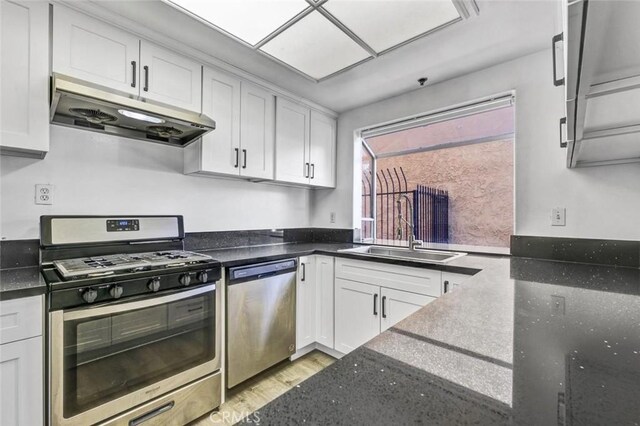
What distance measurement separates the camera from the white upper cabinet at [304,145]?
2.52 meters

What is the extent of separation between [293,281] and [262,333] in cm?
44

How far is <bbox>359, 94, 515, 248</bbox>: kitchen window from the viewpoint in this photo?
7.62 feet

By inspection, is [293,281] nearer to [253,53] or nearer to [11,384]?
[11,384]

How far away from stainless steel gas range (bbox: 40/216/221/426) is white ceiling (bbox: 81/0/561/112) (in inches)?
48.5

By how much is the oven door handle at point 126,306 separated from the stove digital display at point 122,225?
645 millimetres

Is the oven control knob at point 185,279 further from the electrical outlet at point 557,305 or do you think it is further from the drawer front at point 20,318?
the electrical outlet at point 557,305

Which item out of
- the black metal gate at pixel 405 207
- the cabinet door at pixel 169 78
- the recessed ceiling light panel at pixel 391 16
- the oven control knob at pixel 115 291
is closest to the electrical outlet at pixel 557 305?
the recessed ceiling light panel at pixel 391 16

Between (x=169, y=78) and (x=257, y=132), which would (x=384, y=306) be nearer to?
(x=257, y=132)

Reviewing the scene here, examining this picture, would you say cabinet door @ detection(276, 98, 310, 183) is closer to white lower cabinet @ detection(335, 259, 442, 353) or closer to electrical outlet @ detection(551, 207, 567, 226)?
white lower cabinet @ detection(335, 259, 442, 353)

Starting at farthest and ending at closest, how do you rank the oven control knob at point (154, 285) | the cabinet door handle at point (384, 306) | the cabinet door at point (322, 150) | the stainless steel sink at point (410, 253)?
1. the cabinet door at point (322, 150)
2. the stainless steel sink at point (410, 253)
3. the cabinet door handle at point (384, 306)
4. the oven control knob at point (154, 285)

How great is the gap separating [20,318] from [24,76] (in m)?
1.13

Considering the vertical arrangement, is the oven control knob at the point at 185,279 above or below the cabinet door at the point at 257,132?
below

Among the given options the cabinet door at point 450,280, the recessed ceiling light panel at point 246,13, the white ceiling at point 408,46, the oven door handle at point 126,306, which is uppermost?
the white ceiling at point 408,46

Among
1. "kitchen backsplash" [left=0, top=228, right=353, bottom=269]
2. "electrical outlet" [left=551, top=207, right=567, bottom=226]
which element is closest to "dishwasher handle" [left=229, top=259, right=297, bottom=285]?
"kitchen backsplash" [left=0, top=228, right=353, bottom=269]
